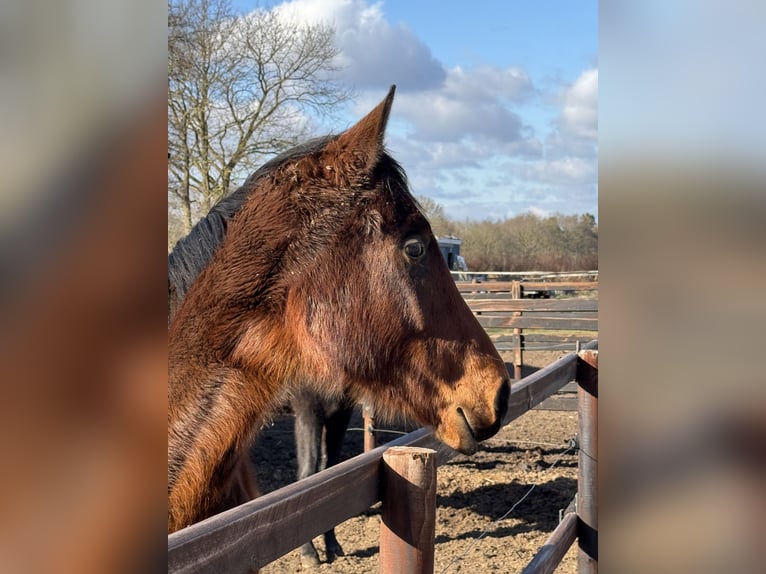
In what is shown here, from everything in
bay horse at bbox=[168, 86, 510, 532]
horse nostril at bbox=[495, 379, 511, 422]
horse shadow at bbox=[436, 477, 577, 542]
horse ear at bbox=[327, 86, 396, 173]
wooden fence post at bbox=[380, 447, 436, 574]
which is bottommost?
horse shadow at bbox=[436, 477, 577, 542]

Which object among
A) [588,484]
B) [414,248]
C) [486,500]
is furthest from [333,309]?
[486,500]

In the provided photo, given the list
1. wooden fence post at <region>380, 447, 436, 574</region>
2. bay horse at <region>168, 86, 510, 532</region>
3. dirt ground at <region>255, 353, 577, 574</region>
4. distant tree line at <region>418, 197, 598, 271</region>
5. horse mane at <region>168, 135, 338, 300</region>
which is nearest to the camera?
wooden fence post at <region>380, 447, 436, 574</region>

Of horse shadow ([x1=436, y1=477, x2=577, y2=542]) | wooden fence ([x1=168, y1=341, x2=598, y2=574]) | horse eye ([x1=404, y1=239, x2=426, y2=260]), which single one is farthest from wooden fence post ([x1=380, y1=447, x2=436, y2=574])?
horse shadow ([x1=436, y1=477, x2=577, y2=542])

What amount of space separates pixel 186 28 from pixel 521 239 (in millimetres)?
33364

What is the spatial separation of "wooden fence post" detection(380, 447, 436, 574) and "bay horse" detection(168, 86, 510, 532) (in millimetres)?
518

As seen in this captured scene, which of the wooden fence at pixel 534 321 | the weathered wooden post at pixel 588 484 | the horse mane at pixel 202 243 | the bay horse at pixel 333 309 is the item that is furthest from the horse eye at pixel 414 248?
the wooden fence at pixel 534 321

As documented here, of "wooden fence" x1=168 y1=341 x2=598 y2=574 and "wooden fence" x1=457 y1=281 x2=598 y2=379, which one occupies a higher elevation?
"wooden fence" x1=168 y1=341 x2=598 y2=574

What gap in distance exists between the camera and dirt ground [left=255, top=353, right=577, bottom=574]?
5.41 meters

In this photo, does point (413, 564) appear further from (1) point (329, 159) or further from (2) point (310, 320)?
(1) point (329, 159)

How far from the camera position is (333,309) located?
2225 millimetres

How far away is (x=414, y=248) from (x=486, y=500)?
202 inches

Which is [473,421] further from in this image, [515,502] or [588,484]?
[515,502]

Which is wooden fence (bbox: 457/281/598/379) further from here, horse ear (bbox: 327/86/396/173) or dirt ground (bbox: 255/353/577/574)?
horse ear (bbox: 327/86/396/173)
